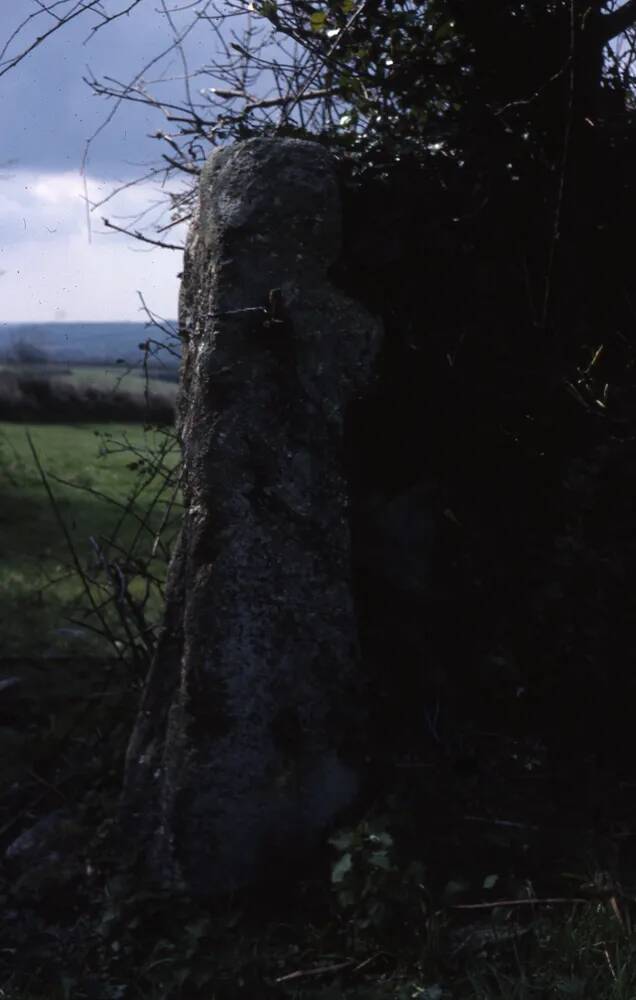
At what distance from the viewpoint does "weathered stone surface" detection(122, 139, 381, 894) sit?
4012mm

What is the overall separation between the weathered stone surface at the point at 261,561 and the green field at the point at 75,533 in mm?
778

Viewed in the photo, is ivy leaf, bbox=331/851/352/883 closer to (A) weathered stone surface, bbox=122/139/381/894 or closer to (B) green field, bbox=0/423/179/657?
(A) weathered stone surface, bbox=122/139/381/894

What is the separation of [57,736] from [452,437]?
2.15 m

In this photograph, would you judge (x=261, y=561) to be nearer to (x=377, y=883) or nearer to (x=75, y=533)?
(x=377, y=883)

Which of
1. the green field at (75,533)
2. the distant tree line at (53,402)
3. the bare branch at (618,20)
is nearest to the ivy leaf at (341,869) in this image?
the green field at (75,533)

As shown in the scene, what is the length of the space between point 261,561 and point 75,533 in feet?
17.4

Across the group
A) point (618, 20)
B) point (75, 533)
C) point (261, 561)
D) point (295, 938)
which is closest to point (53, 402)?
point (75, 533)

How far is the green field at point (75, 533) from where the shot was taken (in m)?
5.27

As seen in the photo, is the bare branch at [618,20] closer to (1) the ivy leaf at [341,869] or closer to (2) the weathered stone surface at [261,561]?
(2) the weathered stone surface at [261,561]

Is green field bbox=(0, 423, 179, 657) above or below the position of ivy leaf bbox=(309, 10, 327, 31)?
below

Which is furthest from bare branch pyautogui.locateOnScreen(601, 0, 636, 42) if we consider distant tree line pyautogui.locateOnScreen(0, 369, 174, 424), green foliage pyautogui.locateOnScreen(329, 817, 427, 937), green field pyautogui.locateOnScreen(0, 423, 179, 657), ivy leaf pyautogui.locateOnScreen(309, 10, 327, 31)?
distant tree line pyautogui.locateOnScreen(0, 369, 174, 424)

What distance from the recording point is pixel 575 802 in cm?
408

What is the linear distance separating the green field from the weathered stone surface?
78cm

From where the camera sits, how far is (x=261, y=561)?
13.2ft
